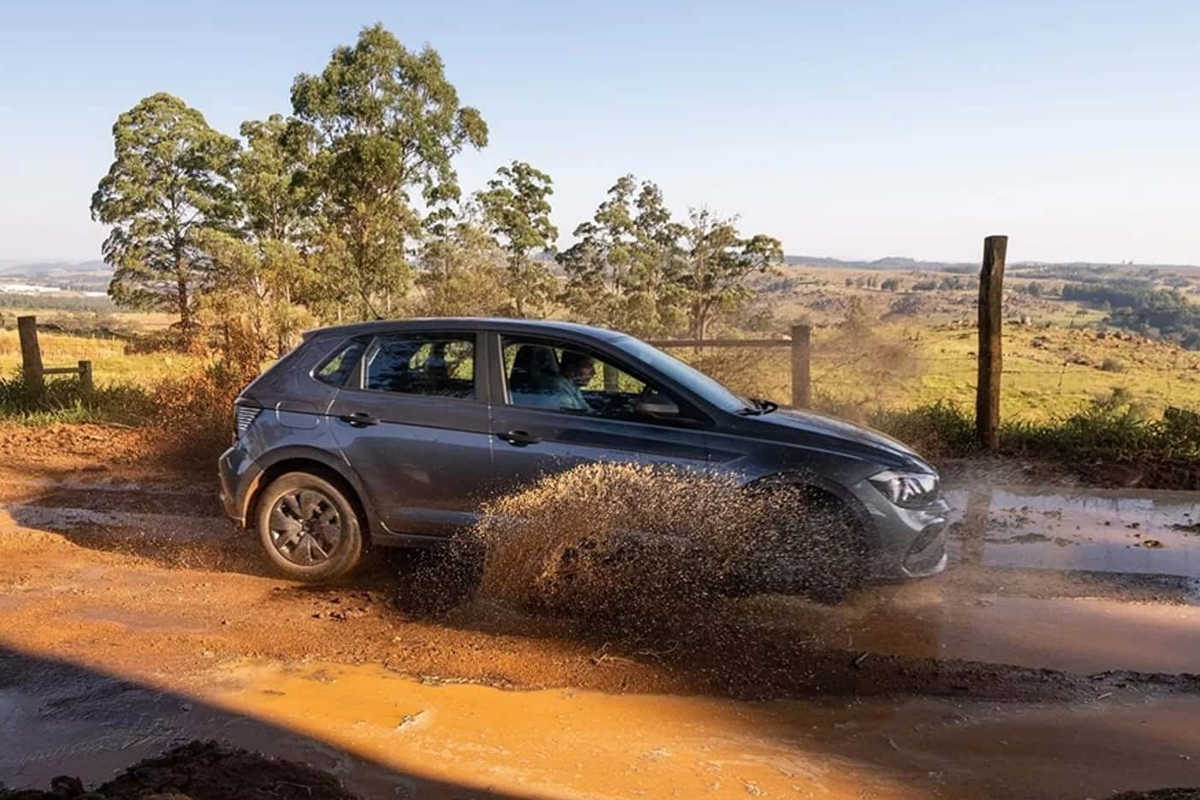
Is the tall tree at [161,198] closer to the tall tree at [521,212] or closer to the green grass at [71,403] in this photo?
the tall tree at [521,212]

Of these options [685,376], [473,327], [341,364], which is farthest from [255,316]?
[685,376]

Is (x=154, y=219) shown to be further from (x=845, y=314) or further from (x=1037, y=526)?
(x=1037, y=526)

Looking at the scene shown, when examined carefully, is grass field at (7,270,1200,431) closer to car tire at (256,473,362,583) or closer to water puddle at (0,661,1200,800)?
car tire at (256,473,362,583)

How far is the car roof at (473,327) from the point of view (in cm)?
555

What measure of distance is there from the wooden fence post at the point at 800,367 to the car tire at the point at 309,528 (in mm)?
5363

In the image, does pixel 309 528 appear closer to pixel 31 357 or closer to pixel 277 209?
pixel 31 357

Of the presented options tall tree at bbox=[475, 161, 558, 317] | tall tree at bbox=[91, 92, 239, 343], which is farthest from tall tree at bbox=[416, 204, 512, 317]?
tall tree at bbox=[91, 92, 239, 343]

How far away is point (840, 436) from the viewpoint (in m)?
5.04

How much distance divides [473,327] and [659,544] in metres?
1.88

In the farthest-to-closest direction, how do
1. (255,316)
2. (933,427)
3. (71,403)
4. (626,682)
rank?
(71,403)
(255,316)
(933,427)
(626,682)

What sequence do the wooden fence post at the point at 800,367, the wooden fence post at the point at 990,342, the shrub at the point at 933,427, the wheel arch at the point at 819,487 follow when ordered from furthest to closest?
1. the wooden fence post at the point at 800,367
2. the shrub at the point at 933,427
3. the wooden fence post at the point at 990,342
4. the wheel arch at the point at 819,487

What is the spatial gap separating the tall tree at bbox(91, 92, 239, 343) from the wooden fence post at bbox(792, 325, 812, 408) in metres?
38.0

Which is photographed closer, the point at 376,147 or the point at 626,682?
the point at 626,682

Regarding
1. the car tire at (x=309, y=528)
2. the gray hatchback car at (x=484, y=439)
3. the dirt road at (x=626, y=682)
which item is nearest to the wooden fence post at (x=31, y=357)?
the dirt road at (x=626, y=682)
